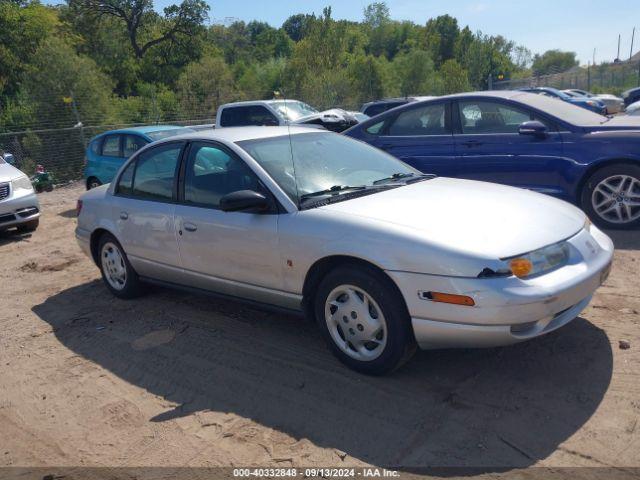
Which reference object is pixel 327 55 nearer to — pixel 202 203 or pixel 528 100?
pixel 528 100

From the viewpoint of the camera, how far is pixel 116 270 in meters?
5.94

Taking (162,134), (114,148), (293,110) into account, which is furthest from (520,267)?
(293,110)

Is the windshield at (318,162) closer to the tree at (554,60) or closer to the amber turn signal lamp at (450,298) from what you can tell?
the amber turn signal lamp at (450,298)

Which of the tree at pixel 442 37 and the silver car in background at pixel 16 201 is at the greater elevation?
the tree at pixel 442 37

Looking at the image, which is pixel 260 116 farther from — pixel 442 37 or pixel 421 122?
pixel 442 37

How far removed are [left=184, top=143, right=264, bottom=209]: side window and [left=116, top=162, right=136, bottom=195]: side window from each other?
0.93 metres

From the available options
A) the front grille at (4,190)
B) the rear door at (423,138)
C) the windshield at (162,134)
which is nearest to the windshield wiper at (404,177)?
the rear door at (423,138)

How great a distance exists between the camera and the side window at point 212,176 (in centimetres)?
455

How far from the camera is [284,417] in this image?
355 cm

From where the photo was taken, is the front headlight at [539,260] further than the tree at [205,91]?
No

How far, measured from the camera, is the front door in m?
4.30

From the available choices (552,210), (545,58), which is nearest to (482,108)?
(552,210)

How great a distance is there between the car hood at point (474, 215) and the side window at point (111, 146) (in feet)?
26.2

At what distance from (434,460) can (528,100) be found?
18.3ft
